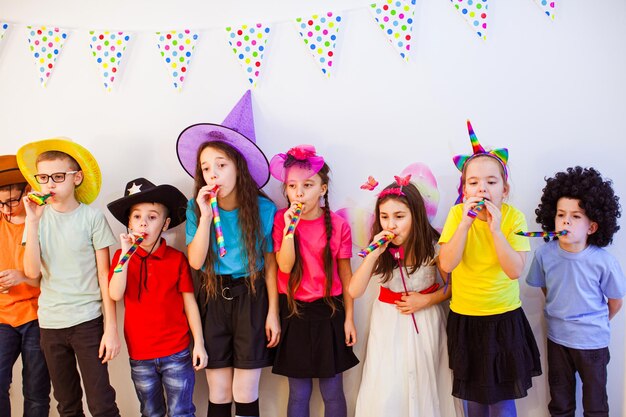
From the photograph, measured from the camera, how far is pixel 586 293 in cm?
221

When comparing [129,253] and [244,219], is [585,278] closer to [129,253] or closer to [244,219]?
[244,219]

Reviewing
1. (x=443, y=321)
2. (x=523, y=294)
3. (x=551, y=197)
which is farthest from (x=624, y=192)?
(x=443, y=321)

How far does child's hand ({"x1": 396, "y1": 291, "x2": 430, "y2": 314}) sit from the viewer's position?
2250 millimetres

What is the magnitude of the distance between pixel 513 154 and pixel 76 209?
2040 mm

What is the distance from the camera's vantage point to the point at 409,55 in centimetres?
240

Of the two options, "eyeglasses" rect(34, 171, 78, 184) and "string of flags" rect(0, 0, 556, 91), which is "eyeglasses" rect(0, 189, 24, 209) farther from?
"string of flags" rect(0, 0, 556, 91)

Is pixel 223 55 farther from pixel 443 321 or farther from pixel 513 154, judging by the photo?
pixel 443 321

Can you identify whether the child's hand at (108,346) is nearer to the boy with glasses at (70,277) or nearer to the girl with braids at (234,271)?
the boy with glasses at (70,277)

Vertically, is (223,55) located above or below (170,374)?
above

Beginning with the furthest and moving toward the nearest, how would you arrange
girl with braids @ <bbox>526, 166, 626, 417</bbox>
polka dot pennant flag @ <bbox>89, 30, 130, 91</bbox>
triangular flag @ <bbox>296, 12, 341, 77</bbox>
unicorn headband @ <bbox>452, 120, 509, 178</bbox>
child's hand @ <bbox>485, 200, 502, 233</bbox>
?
polka dot pennant flag @ <bbox>89, 30, 130, 91</bbox> < triangular flag @ <bbox>296, 12, 341, 77</bbox> < girl with braids @ <bbox>526, 166, 626, 417</bbox> < unicorn headband @ <bbox>452, 120, 509, 178</bbox> < child's hand @ <bbox>485, 200, 502, 233</bbox>


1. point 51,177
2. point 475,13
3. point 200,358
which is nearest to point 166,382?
point 200,358

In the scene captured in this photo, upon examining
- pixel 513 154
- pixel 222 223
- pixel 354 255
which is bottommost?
pixel 354 255

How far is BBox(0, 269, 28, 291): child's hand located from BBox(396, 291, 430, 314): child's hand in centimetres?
170

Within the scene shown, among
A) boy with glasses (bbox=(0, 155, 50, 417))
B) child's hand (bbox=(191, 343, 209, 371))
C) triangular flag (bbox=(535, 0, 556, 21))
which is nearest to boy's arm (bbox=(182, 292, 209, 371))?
child's hand (bbox=(191, 343, 209, 371))
